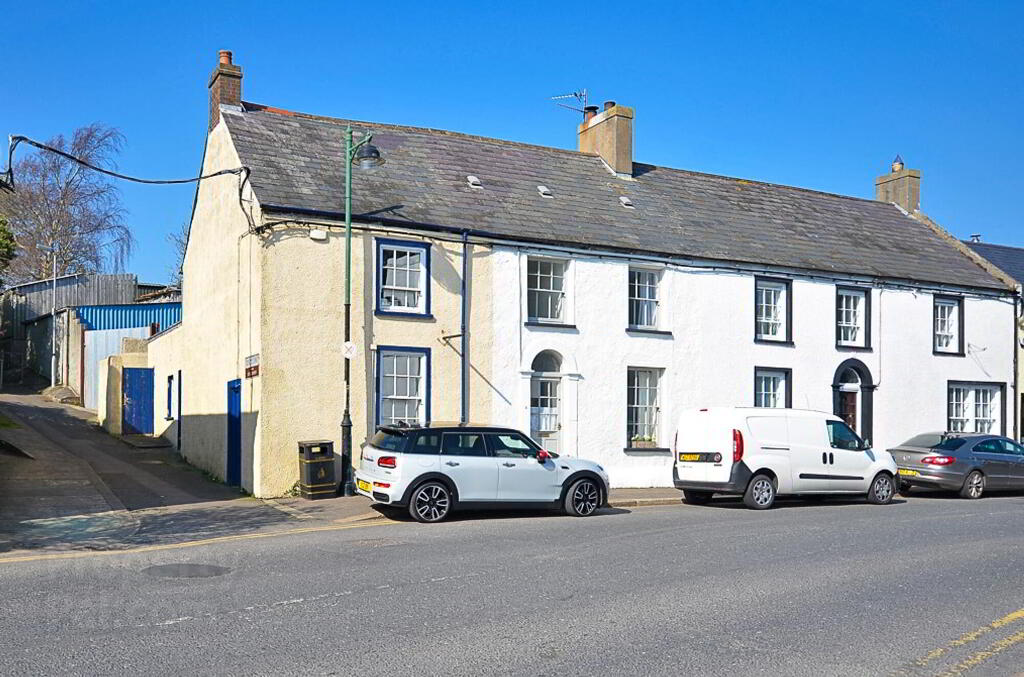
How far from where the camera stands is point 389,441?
15.1 m

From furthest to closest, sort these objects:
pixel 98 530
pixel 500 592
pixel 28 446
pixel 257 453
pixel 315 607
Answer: pixel 28 446 → pixel 257 453 → pixel 98 530 → pixel 500 592 → pixel 315 607

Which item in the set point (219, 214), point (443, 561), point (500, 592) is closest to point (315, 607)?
point (500, 592)

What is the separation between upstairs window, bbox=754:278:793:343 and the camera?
2380cm

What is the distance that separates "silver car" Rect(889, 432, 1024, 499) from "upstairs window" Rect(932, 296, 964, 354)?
5476 mm

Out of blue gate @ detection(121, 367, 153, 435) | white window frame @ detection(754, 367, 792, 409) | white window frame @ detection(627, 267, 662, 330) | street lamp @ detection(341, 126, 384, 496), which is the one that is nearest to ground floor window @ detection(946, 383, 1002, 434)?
white window frame @ detection(754, 367, 792, 409)

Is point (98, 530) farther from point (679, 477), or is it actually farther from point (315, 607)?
point (679, 477)

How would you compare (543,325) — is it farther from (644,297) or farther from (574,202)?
(574,202)

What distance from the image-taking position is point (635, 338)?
71.7 ft

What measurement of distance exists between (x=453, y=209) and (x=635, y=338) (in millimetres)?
4919

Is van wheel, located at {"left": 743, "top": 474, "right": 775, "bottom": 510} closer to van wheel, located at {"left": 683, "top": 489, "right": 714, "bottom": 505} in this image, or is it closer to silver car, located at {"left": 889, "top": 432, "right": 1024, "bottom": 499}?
van wheel, located at {"left": 683, "top": 489, "right": 714, "bottom": 505}

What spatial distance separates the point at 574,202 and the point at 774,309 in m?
5.58

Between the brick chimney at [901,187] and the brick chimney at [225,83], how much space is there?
2036 cm

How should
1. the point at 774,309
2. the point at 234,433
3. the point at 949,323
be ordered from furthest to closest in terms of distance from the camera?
the point at 949,323, the point at 774,309, the point at 234,433

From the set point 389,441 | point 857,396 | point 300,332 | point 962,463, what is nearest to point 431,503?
point 389,441
